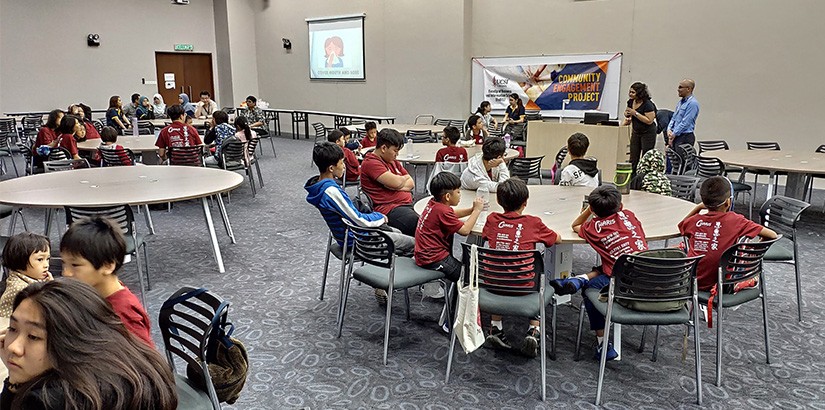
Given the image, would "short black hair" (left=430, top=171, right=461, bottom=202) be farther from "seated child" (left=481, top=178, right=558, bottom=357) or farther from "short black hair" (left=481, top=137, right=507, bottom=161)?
"short black hair" (left=481, top=137, right=507, bottom=161)

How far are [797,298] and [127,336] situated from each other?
420 centimetres

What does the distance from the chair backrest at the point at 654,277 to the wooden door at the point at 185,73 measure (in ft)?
47.2

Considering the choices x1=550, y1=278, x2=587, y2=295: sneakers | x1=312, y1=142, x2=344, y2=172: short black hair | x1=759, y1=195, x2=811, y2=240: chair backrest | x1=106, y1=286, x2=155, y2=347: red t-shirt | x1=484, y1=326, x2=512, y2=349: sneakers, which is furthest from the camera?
x1=312, y1=142, x2=344, y2=172: short black hair

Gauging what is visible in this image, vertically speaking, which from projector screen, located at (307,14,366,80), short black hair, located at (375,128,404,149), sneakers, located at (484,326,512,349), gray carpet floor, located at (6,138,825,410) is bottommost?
gray carpet floor, located at (6,138,825,410)

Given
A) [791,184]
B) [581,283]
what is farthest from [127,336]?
[791,184]

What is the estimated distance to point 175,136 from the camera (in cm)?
712

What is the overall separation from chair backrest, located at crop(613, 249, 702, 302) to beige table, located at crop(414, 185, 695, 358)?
0.36 meters

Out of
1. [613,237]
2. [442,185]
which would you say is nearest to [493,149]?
[442,185]

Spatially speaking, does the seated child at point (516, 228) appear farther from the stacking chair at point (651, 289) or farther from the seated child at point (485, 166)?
the seated child at point (485, 166)

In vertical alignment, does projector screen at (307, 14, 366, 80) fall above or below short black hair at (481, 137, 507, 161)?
above

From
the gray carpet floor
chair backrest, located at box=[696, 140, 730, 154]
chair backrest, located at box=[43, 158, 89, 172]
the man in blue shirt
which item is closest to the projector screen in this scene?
the man in blue shirt

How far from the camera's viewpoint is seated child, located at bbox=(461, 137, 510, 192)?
4.47 meters

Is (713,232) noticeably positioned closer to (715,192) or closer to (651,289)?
(715,192)

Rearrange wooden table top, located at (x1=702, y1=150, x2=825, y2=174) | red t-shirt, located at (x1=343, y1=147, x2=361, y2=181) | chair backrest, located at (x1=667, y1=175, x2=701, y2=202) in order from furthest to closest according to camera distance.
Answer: red t-shirt, located at (x1=343, y1=147, x2=361, y2=181), wooden table top, located at (x1=702, y1=150, x2=825, y2=174), chair backrest, located at (x1=667, y1=175, x2=701, y2=202)
